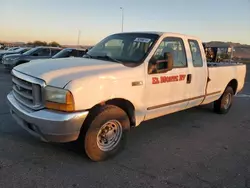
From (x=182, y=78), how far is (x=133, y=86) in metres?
1.37

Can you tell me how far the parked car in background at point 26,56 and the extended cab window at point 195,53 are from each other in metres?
11.5

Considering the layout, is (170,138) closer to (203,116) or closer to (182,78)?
(182,78)

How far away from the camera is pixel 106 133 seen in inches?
162

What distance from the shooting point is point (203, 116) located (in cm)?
700

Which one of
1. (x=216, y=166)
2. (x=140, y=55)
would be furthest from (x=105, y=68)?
A: (x=216, y=166)

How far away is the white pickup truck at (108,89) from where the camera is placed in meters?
3.53

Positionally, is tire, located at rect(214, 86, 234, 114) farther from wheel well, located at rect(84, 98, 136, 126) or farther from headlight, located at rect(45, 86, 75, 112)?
headlight, located at rect(45, 86, 75, 112)

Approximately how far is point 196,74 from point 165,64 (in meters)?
1.21

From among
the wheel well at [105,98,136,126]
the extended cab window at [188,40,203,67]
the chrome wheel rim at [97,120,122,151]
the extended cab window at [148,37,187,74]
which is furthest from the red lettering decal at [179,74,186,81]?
the chrome wheel rim at [97,120,122,151]

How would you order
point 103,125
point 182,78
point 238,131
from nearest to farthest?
point 103,125
point 182,78
point 238,131

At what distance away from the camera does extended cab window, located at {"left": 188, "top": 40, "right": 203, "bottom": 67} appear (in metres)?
5.62

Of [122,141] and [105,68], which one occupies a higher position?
[105,68]

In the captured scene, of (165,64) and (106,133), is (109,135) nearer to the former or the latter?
(106,133)

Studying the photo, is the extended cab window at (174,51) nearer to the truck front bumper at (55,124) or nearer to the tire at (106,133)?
the tire at (106,133)
